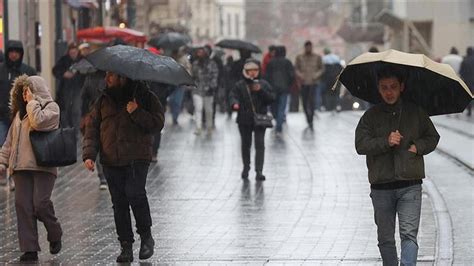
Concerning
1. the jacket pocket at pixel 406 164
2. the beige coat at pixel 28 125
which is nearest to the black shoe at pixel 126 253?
the beige coat at pixel 28 125

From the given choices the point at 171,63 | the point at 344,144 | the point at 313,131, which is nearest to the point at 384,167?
the point at 171,63

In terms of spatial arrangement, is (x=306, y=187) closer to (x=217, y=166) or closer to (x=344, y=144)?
(x=217, y=166)

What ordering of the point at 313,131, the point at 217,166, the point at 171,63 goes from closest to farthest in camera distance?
the point at 171,63 → the point at 217,166 → the point at 313,131

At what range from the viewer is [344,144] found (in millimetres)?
23797

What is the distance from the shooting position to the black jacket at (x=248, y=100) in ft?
59.0

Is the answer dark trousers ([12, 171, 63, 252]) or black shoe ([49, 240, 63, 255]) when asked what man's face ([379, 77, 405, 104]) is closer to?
dark trousers ([12, 171, 63, 252])

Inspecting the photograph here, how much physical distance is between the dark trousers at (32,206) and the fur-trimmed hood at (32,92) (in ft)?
Result: 1.93

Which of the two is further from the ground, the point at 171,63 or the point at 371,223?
the point at 171,63

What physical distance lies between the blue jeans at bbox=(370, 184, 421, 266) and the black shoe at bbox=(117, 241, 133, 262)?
269 centimetres

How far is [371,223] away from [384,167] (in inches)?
173

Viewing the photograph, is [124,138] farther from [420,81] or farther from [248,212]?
[248,212]

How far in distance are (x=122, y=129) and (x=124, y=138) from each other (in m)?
0.07

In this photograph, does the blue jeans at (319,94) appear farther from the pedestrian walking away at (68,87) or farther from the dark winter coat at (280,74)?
A: the pedestrian walking away at (68,87)

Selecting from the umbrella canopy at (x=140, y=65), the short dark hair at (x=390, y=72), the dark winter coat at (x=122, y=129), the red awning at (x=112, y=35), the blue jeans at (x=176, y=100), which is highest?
the short dark hair at (x=390, y=72)
